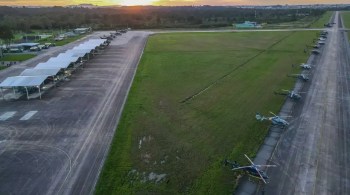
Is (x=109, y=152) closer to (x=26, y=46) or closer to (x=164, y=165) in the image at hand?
(x=164, y=165)

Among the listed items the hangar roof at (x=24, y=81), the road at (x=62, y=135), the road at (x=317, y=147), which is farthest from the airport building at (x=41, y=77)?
the road at (x=317, y=147)

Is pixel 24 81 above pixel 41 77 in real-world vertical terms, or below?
below

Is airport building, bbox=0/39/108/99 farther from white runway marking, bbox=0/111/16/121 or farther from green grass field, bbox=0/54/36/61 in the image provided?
green grass field, bbox=0/54/36/61

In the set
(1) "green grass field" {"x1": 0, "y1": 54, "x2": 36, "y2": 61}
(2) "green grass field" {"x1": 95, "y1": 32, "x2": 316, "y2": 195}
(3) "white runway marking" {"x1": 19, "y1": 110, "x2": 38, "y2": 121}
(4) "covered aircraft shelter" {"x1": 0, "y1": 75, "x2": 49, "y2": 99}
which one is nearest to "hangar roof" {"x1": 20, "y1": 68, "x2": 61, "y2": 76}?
(4) "covered aircraft shelter" {"x1": 0, "y1": 75, "x2": 49, "y2": 99}

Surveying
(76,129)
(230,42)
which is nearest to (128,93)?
(76,129)

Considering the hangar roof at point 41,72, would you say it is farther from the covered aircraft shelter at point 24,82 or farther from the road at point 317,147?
the road at point 317,147

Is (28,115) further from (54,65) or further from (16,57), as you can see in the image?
(16,57)

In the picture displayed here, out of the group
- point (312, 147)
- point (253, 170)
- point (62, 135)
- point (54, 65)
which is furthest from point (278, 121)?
point (54, 65)
